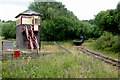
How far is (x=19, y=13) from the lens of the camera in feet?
31.4

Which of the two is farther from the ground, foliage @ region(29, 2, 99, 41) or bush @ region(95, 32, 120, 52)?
foliage @ region(29, 2, 99, 41)

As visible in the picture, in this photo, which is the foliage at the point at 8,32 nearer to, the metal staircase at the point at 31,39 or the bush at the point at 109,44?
the metal staircase at the point at 31,39

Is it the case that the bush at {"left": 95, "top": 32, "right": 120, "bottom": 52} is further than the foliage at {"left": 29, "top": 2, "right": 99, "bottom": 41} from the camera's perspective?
No

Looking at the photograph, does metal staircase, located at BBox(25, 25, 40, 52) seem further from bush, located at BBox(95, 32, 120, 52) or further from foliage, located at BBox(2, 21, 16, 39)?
bush, located at BBox(95, 32, 120, 52)

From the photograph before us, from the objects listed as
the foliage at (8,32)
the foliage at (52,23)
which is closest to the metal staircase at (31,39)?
the foliage at (8,32)

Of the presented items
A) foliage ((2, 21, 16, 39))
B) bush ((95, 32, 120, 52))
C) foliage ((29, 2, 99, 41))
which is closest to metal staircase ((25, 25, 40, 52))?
foliage ((2, 21, 16, 39))

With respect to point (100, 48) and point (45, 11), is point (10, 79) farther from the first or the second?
point (45, 11)

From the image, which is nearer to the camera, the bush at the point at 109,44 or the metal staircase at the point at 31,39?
the metal staircase at the point at 31,39

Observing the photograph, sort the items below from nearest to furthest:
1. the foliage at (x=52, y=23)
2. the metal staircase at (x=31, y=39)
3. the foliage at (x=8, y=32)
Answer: the metal staircase at (x=31, y=39), the foliage at (x=8, y=32), the foliage at (x=52, y=23)

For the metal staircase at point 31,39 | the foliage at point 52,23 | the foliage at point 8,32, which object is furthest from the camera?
the foliage at point 52,23

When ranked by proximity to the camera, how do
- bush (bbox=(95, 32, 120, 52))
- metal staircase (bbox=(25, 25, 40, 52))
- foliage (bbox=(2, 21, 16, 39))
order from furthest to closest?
1. bush (bbox=(95, 32, 120, 52))
2. foliage (bbox=(2, 21, 16, 39))
3. metal staircase (bbox=(25, 25, 40, 52))

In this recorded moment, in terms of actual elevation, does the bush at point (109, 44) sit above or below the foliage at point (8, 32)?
Result: below

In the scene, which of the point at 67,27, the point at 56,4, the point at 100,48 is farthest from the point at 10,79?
the point at 56,4

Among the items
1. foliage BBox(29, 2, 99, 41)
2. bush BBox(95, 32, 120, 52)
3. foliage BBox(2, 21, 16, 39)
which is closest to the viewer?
foliage BBox(2, 21, 16, 39)
